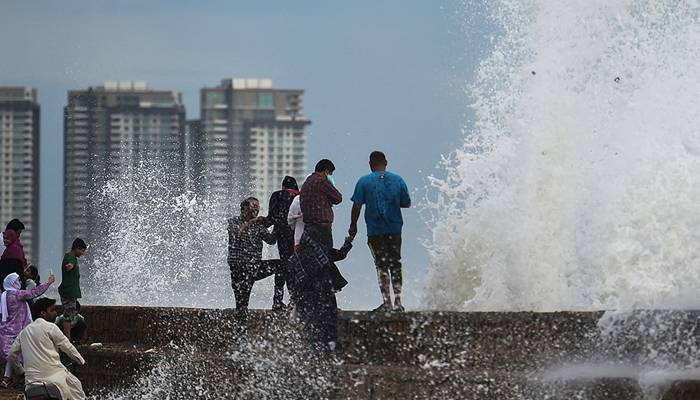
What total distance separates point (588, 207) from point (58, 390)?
14.2ft

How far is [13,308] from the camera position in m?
14.5

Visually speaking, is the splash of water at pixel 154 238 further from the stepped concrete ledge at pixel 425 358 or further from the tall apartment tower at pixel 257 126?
the tall apartment tower at pixel 257 126

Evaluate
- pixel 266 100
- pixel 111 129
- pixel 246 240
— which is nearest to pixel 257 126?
pixel 266 100

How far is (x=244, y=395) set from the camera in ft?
36.4

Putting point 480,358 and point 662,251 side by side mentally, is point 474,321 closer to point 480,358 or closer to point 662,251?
point 480,358

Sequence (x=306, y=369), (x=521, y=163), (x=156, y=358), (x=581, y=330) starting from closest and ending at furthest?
(x=581, y=330)
(x=306, y=369)
(x=156, y=358)
(x=521, y=163)

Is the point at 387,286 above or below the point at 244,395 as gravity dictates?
above

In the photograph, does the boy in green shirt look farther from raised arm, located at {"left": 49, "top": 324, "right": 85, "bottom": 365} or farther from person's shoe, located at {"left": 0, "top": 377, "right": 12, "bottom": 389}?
raised arm, located at {"left": 49, "top": 324, "right": 85, "bottom": 365}

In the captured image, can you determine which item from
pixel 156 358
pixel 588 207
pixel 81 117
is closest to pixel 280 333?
pixel 156 358

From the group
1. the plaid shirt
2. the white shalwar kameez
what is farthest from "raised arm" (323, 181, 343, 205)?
the white shalwar kameez

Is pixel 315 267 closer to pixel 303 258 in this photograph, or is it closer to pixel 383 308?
pixel 303 258

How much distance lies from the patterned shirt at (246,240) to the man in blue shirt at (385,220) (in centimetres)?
136

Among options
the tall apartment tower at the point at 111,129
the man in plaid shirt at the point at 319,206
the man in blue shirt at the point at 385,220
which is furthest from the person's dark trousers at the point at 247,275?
the tall apartment tower at the point at 111,129

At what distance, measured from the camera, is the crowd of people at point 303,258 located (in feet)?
34.0
